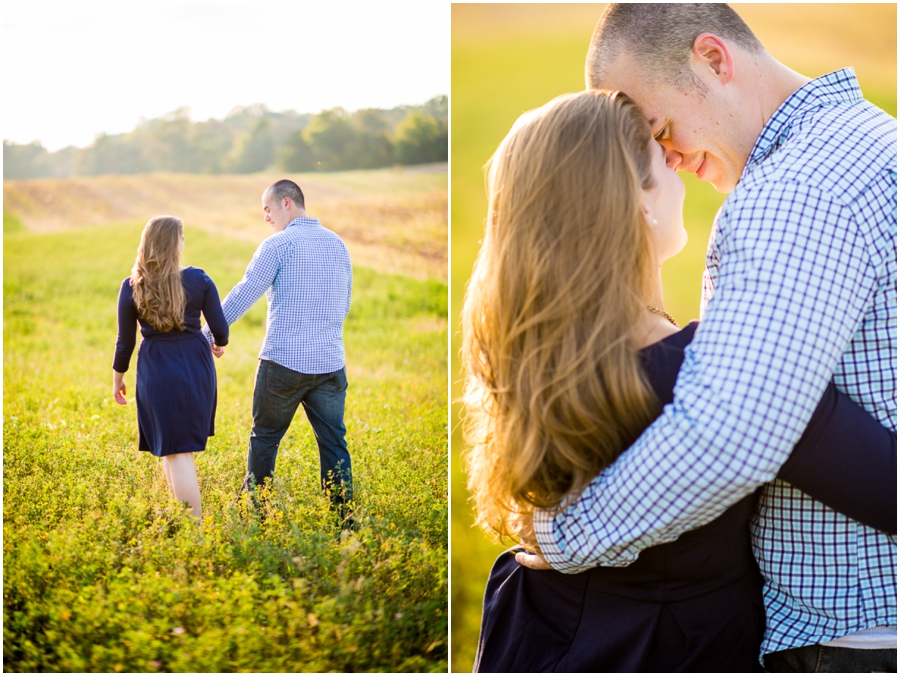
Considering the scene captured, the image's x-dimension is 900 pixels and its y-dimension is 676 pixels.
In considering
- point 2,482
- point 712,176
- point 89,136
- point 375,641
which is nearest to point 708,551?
point 712,176

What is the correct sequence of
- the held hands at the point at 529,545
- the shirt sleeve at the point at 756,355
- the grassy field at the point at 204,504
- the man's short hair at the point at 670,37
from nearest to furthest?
the shirt sleeve at the point at 756,355 < the held hands at the point at 529,545 < the man's short hair at the point at 670,37 < the grassy field at the point at 204,504

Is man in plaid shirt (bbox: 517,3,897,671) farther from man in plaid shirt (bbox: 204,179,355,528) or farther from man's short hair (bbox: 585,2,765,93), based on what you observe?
man in plaid shirt (bbox: 204,179,355,528)

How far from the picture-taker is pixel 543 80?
15.2ft

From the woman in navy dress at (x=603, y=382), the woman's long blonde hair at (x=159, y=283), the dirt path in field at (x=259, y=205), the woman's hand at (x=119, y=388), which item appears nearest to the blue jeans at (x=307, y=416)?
the woman's long blonde hair at (x=159, y=283)

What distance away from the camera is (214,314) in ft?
7.94

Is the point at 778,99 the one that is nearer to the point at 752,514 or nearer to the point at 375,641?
the point at 752,514

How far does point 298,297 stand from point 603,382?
1.43 metres

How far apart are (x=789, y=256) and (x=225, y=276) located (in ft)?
6.31

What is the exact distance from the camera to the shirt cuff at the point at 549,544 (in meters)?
1.42

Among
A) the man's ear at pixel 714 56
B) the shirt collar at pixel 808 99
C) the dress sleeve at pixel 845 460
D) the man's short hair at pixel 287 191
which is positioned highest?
the man's ear at pixel 714 56

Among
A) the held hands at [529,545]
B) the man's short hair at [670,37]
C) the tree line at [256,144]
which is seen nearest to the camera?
the held hands at [529,545]

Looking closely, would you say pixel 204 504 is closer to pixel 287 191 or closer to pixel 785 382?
pixel 287 191

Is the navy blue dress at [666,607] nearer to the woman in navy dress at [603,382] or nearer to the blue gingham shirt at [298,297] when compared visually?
the woman in navy dress at [603,382]

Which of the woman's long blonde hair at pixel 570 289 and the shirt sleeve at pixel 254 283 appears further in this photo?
the shirt sleeve at pixel 254 283
